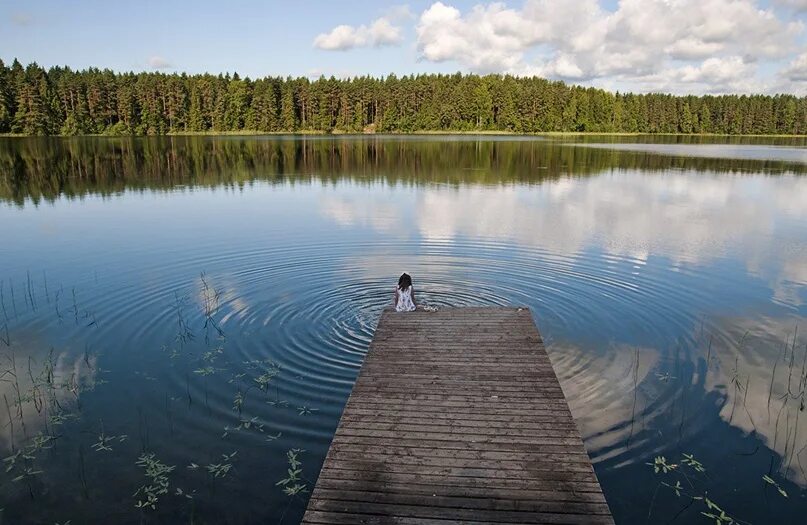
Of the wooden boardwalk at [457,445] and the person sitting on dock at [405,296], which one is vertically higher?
the person sitting on dock at [405,296]

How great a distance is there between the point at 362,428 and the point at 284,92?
13412cm

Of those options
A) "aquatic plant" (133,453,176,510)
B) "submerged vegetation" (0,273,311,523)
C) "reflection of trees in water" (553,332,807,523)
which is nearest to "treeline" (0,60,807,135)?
"submerged vegetation" (0,273,311,523)

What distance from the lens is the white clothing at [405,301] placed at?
1413 cm

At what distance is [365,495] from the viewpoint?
670cm

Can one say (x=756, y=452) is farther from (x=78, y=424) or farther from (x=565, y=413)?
(x=78, y=424)

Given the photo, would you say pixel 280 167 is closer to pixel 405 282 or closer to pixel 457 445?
pixel 405 282

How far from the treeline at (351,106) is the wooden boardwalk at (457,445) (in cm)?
11454

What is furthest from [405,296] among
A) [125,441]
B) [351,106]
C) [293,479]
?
[351,106]

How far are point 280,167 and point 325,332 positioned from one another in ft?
146

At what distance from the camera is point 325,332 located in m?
13.8

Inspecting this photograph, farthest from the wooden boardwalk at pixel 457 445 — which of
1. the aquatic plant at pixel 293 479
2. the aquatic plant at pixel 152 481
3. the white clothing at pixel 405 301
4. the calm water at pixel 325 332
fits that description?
the aquatic plant at pixel 152 481

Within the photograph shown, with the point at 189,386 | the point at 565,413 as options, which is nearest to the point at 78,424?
the point at 189,386

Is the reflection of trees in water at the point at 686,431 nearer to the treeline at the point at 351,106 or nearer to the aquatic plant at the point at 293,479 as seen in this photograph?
the aquatic plant at the point at 293,479

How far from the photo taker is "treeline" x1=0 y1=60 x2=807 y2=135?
111 m
